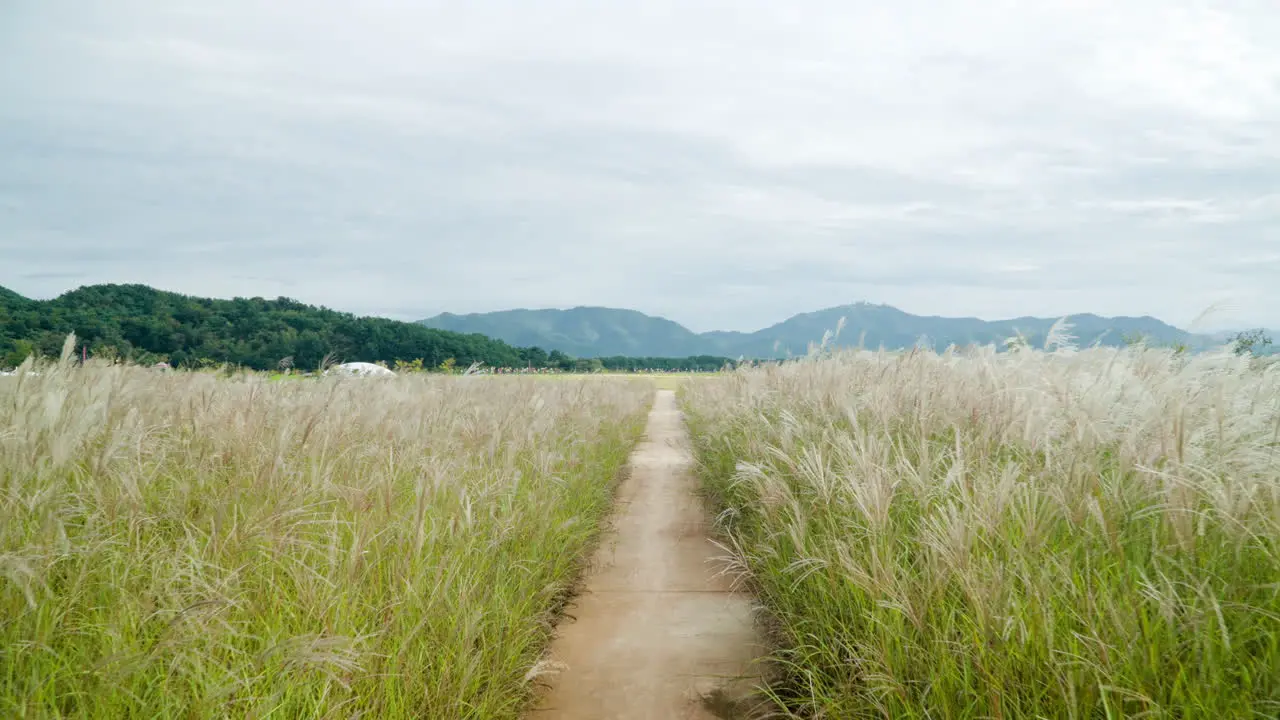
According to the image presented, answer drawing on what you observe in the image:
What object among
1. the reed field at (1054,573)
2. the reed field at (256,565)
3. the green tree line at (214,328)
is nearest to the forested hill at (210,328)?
the green tree line at (214,328)

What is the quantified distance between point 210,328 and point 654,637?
1861 inches

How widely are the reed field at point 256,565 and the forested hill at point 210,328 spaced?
92.6ft

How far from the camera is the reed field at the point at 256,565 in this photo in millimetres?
1801

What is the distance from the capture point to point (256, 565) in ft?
7.86

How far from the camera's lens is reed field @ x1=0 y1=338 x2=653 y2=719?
1801 millimetres

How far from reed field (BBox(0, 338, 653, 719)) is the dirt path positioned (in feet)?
0.69

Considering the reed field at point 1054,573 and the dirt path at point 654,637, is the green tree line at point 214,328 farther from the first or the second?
the reed field at point 1054,573

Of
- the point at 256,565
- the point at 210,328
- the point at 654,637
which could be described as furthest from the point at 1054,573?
the point at 210,328

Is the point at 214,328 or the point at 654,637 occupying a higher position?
the point at 214,328

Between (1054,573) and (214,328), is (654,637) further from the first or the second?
(214,328)

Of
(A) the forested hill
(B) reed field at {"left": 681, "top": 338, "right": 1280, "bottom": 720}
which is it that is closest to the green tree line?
(A) the forested hill

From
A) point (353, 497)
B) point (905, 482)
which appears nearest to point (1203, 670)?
point (905, 482)

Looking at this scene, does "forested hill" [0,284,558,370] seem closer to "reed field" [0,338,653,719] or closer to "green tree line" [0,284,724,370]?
"green tree line" [0,284,724,370]

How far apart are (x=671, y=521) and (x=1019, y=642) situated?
4149mm
